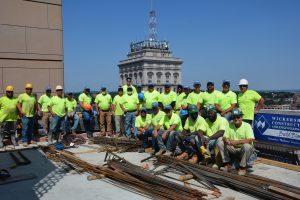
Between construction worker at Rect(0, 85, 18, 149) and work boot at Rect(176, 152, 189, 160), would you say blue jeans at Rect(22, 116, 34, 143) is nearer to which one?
construction worker at Rect(0, 85, 18, 149)

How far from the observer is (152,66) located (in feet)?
449

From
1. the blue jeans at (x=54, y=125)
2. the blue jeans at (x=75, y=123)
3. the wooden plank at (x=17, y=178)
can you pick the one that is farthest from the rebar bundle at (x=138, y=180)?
the blue jeans at (x=75, y=123)

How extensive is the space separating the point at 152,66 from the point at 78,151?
128 meters

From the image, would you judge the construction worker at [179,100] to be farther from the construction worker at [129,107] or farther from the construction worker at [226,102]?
the construction worker at [226,102]

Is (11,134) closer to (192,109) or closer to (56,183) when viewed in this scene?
(56,183)

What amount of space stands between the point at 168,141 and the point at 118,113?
12.7 ft

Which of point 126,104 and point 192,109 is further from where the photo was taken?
point 126,104

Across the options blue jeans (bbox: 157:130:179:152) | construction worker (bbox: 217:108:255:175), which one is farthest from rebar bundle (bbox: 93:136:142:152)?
construction worker (bbox: 217:108:255:175)

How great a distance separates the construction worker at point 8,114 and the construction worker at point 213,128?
6.40 metres

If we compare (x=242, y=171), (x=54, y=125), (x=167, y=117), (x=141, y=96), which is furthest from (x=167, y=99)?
(x=242, y=171)

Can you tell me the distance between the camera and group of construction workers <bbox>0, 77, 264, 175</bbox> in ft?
24.3

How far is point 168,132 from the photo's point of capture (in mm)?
8875

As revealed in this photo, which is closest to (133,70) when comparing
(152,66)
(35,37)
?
(152,66)

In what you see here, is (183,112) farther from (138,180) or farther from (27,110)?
(27,110)
